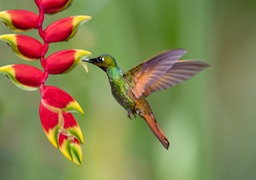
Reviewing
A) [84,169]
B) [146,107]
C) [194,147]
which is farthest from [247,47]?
[146,107]

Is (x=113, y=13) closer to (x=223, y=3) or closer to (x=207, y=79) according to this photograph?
(x=207, y=79)

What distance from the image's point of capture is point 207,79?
1.64 metres

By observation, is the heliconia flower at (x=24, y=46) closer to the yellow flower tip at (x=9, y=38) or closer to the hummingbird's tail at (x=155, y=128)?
the yellow flower tip at (x=9, y=38)

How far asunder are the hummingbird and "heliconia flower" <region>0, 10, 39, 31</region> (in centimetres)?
8

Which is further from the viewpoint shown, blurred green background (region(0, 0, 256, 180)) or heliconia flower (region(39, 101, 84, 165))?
blurred green background (region(0, 0, 256, 180))

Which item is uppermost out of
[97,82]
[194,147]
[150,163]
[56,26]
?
[56,26]

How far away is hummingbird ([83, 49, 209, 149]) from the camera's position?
53 cm

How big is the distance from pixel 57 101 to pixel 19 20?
0.07m

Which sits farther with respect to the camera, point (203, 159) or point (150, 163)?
point (150, 163)

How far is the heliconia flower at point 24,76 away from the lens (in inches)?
17.7

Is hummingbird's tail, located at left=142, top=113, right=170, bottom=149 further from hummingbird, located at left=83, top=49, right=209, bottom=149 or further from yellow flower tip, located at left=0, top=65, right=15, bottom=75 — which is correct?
yellow flower tip, located at left=0, top=65, right=15, bottom=75

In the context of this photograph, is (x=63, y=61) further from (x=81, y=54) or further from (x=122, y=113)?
(x=122, y=113)

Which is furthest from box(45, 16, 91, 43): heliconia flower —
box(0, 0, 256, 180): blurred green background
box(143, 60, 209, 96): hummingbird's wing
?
box(0, 0, 256, 180): blurred green background

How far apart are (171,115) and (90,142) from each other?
7.2 inches
